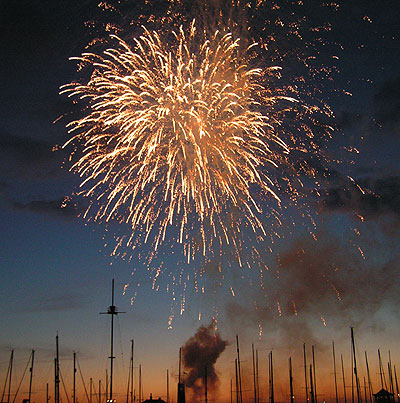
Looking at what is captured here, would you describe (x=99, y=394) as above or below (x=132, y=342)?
below

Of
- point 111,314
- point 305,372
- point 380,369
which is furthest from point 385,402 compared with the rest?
point 111,314

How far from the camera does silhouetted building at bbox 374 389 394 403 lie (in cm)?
8358

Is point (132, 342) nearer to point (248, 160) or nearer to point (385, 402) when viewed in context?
point (385, 402)

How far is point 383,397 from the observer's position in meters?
84.2

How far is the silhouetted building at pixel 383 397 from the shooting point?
274ft

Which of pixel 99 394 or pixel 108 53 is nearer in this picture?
pixel 108 53

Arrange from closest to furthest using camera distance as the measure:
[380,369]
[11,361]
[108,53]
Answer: [108,53] < [11,361] < [380,369]

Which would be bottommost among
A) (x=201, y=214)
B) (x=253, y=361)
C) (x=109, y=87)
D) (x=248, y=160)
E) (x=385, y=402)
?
(x=385, y=402)

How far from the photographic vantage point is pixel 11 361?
68.9m

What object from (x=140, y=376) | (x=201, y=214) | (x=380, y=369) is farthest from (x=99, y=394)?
(x=201, y=214)

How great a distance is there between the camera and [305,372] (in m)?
75.8

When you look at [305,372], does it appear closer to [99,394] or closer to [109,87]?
[99,394]

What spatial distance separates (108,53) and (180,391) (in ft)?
133

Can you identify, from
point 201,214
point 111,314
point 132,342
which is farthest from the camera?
point 132,342
